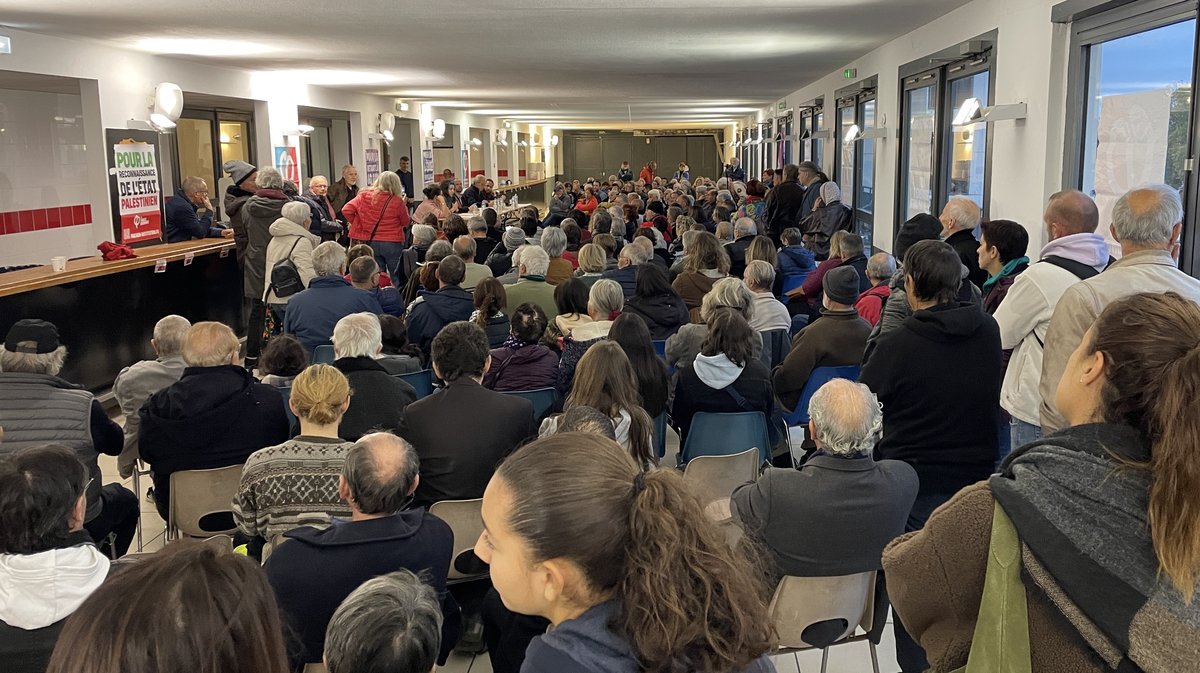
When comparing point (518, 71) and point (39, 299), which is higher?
point (518, 71)

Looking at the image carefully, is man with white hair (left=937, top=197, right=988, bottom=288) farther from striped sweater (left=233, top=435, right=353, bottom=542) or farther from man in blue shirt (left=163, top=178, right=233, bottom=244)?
man in blue shirt (left=163, top=178, right=233, bottom=244)

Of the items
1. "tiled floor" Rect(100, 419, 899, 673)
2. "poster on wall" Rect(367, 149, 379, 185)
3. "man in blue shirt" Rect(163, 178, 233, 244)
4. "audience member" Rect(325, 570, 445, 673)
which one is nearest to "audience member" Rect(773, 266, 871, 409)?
"tiled floor" Rect(100, 419, 899, 673)

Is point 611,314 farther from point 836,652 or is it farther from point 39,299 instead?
point 39,299

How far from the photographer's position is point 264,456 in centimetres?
298

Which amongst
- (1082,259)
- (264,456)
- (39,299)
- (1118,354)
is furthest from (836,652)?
(39,299)

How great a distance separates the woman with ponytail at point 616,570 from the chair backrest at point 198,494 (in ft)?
8.11

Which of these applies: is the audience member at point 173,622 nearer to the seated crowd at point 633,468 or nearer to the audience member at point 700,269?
the seated crowd at point 633,468

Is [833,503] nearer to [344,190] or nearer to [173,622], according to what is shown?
[173,622]

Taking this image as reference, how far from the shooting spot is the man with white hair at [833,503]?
2.55 metres

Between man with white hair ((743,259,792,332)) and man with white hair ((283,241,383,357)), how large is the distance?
87.6 inches

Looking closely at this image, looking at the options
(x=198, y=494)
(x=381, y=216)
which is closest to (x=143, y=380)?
(x=198, y=494)

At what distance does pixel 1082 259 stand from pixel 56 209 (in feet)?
33.1

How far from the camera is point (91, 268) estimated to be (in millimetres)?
6441

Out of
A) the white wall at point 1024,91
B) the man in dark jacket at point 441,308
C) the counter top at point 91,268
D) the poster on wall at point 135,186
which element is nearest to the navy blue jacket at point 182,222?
the counter top at point 91,268
